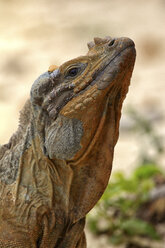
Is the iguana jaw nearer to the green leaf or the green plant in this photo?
the green plant

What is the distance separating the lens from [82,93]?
2.54 m

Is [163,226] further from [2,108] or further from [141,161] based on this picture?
[2,108]

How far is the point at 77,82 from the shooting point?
256 centimetres

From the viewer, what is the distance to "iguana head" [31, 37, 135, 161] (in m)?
2.50

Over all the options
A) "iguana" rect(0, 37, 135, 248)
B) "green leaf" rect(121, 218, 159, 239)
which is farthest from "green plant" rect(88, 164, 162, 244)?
"iguana" rect(0, 37, 135, 248)

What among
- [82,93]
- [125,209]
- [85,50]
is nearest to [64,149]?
[82,93]

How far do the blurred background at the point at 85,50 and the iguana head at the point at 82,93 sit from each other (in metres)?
3.10

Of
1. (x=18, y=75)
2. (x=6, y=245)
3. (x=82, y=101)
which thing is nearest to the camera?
(x=82, y=101)

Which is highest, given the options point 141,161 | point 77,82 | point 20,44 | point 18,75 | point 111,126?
point 20,44

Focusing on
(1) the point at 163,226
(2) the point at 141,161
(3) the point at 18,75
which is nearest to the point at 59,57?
(3) the point at 18,75

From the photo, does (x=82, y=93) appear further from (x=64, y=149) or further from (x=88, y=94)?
(x=64, y=149)

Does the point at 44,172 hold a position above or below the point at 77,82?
below

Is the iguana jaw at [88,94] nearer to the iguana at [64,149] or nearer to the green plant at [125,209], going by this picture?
the iguana at [64,149]

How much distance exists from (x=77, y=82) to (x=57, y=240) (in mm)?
934
